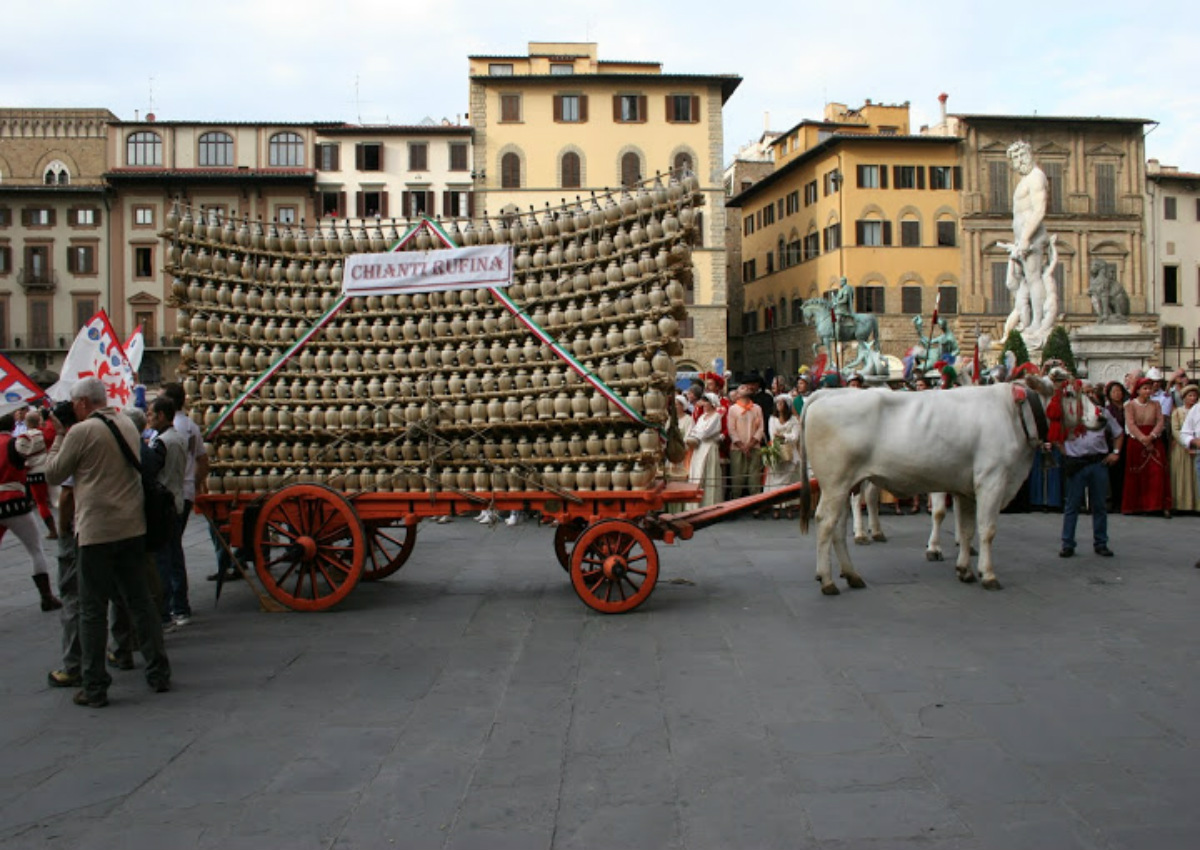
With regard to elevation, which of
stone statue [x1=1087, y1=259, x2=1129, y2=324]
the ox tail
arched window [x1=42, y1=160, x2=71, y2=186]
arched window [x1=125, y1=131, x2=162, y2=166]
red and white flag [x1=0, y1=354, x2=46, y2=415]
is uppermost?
arched window [x1=125, y1=131, x2=162, y2=166]

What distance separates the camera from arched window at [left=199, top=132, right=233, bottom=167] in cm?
5550

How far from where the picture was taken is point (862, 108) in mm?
60719

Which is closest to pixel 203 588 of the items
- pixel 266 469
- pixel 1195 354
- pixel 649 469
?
pixel 266 469

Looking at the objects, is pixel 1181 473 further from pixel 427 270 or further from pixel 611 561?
pixel 427 270

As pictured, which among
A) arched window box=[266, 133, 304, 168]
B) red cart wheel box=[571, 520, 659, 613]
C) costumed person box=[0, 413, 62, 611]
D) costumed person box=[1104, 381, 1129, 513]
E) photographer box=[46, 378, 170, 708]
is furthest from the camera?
arched window box=[266, 133, 304, 168]

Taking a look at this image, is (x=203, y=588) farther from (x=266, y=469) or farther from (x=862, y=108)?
(x=862, y=108)

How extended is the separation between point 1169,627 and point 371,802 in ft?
20.7

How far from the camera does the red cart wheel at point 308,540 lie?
901 cm

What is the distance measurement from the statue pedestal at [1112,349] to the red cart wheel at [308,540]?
20.8 metres

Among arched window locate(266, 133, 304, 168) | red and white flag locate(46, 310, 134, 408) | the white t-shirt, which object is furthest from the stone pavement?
arched window locate(266, 133, 304, 168)

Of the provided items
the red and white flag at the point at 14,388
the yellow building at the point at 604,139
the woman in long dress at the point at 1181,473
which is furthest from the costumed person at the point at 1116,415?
the yellow building at the point at 604,139

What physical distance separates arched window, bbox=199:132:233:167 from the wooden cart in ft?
168

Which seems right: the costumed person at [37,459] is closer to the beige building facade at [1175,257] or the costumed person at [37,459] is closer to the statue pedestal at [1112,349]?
the statue pedestal at [1112,349]

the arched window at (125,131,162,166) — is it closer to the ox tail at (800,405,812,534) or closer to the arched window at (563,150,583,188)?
the arched window at (563,150,583,188)
